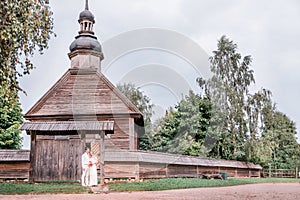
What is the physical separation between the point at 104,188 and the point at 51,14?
657cm

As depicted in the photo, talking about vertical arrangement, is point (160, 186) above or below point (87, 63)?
below

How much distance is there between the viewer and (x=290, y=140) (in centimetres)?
4412

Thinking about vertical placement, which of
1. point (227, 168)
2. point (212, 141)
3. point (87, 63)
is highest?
point (87, 63)

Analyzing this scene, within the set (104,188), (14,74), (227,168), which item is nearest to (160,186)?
(104,188)

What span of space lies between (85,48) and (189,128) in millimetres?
10557

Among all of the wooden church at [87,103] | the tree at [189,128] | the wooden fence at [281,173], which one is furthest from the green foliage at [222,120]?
the wooden church at [87,103]

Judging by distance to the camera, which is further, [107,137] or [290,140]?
[290,140]

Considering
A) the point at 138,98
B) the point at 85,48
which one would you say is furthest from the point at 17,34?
the point at 138,98

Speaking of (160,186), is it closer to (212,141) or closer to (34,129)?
(34,129)

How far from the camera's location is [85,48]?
25516 millimetres

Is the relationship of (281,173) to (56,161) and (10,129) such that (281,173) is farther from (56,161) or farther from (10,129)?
(10,129)

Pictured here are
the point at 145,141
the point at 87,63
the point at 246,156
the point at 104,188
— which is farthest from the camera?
the point at 145,141

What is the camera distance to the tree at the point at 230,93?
29.5 metres

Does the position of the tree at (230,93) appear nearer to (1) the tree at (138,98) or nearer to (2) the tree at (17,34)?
(1) the tree at (138,98)
